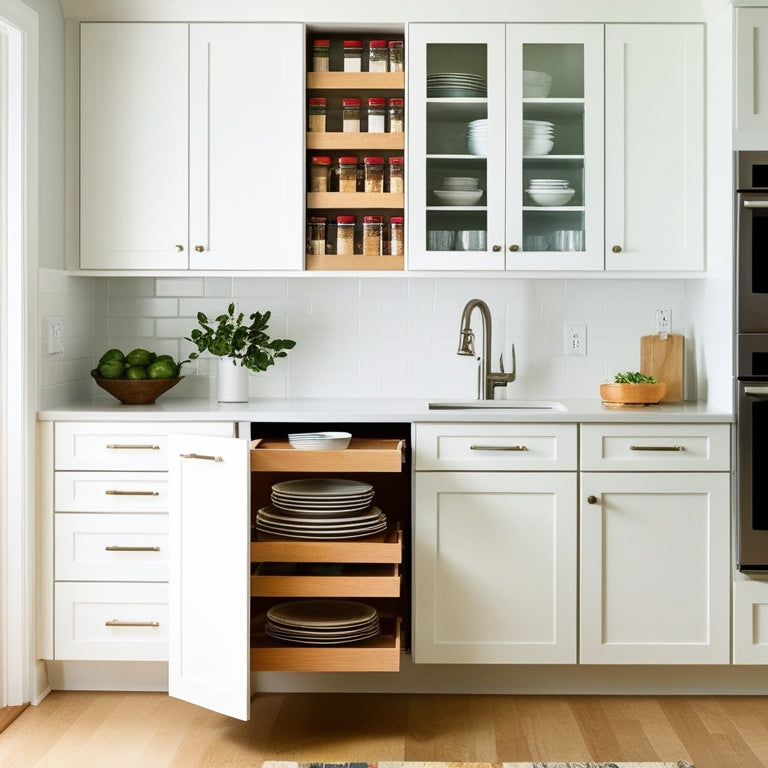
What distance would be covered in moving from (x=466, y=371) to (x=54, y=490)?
1483 millimetres

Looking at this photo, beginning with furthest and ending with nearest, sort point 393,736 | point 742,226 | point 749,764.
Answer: point 742,226 < point 393,736 < point 749,764

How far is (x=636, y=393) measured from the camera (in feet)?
10.4

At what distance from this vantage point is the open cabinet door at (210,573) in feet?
8.44

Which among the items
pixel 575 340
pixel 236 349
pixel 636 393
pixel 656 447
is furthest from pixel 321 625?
pixel 575 340

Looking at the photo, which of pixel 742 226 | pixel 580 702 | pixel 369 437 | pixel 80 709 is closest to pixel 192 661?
pixel 80 709

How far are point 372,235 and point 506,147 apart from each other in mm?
527

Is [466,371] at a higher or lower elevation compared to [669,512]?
higher

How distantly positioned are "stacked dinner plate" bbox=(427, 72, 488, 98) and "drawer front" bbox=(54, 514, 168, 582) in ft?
5.44

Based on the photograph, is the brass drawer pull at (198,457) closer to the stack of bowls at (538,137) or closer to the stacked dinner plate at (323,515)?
the stacked dinner plate at (323,515)

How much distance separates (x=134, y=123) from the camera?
318 cm


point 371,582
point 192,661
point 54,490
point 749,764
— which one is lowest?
point 749,764

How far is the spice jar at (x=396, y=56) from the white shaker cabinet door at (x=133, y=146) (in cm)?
68

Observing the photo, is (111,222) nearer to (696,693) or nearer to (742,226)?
(742,226)

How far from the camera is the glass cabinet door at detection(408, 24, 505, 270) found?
3.17 meters
